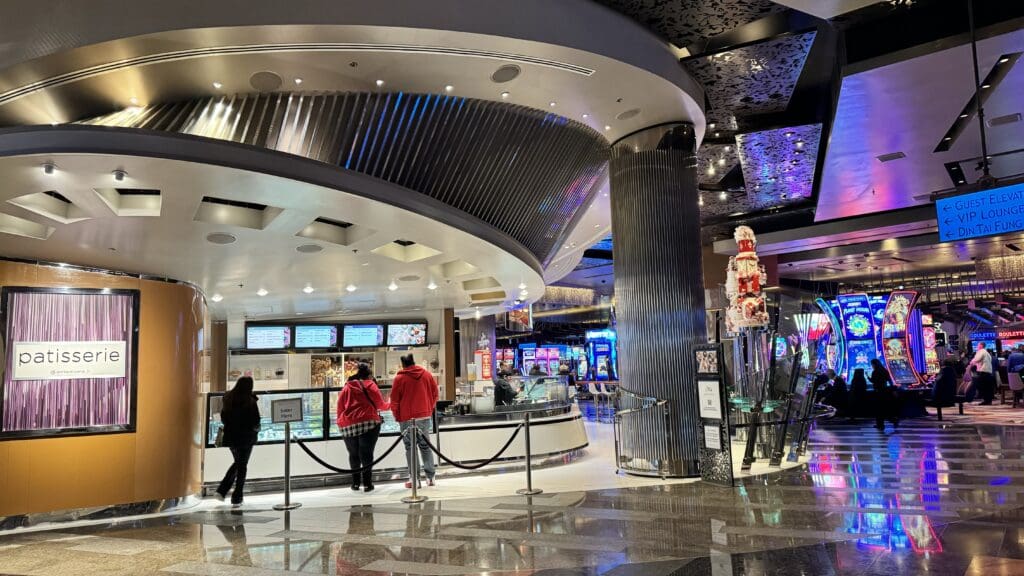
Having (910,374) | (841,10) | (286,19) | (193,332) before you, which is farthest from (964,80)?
(910,374)

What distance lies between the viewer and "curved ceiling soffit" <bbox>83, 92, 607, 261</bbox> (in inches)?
268

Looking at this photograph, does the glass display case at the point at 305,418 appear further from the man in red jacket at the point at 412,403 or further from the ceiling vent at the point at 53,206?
the ceiling vent at the point at 53,206

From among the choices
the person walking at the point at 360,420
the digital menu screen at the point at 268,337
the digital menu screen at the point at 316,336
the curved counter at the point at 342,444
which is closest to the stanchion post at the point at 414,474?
the person walking at the point at 360,420

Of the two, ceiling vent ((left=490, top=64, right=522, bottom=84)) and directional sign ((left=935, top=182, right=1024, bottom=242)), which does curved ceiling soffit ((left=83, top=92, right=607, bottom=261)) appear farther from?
directional sign ((left=935, top=182, right=1024, bottom=242))

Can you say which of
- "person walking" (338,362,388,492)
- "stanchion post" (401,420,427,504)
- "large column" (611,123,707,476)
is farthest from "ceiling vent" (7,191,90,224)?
"large column" (611,123,707,476)

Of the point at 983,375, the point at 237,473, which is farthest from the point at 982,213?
the point at 983,375

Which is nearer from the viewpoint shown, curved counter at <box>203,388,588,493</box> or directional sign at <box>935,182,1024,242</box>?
directional sign at <box>935,182,1024,242</box>

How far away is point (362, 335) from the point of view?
17172mm

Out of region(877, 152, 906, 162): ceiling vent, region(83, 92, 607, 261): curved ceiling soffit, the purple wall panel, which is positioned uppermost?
region(877, 152, 906, 162): ceiling vent

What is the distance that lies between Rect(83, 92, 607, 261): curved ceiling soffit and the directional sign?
4430mm

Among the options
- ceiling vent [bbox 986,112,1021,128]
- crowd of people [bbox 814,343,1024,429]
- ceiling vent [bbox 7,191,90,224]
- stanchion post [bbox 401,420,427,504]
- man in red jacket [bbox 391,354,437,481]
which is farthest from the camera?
crowd of people [bbox 814,343,1024,429]

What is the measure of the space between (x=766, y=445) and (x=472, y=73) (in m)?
6.93

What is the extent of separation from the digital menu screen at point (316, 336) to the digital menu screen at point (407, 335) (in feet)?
4.73

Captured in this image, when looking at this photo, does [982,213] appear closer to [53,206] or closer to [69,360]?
[53,206]
